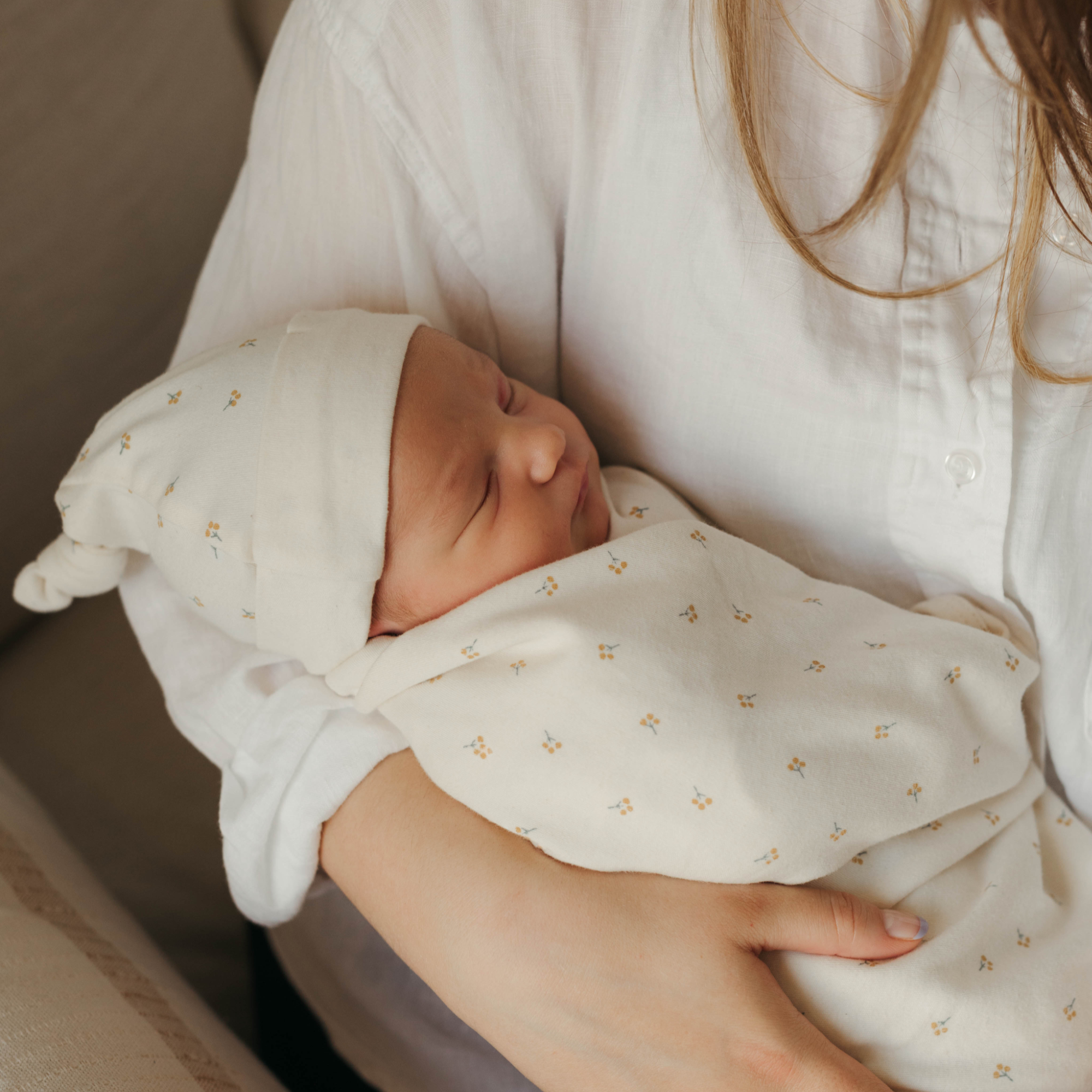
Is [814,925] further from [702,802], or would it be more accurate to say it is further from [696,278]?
[696,278]

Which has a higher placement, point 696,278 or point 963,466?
point 696,278

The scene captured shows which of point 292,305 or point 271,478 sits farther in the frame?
point 292,305

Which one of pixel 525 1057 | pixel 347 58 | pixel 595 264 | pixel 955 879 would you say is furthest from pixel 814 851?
pixel 347 58

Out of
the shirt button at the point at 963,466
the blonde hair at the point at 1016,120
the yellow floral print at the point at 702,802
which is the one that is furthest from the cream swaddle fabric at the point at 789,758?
the blonde hair at the point at 1016,120

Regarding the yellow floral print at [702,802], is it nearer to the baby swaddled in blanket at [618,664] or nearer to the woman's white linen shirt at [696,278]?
the baby swaddled in blanket at [618,664]

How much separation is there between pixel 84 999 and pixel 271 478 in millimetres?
434

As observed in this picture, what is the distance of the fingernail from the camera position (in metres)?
0.66

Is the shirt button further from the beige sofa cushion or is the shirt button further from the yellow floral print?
the beige sofa cushion

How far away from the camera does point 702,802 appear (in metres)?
0.65

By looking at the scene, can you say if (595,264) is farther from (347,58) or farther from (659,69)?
(347,58)

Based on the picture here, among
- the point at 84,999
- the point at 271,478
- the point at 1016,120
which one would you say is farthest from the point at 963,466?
the point at 84,999

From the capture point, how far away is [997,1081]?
655mm

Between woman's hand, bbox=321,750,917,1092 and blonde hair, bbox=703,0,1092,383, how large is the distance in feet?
1.59

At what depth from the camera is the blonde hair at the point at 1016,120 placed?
527 millimetres
